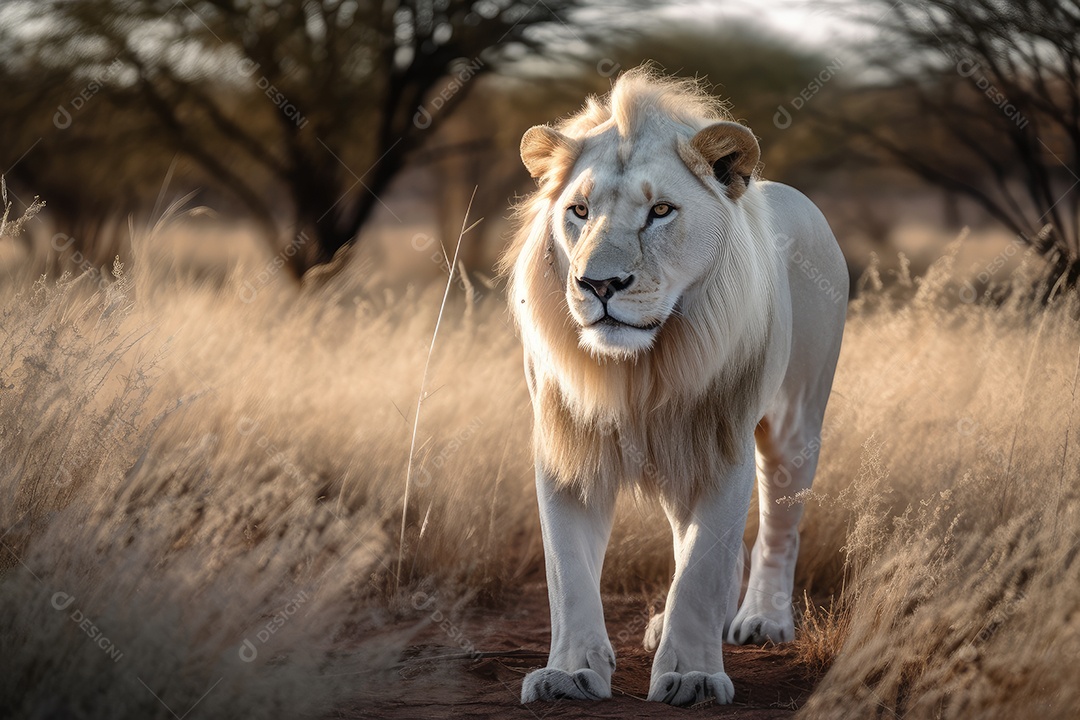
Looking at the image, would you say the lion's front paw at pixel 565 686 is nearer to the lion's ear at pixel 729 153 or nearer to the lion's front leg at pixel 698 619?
the lion's front leg at pixel 698 619

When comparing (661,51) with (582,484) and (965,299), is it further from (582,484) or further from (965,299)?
Answer: (582,484)

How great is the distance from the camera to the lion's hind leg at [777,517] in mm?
4680

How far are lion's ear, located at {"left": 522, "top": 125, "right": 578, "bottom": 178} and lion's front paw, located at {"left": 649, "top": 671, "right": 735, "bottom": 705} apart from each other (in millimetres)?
Result: 1618

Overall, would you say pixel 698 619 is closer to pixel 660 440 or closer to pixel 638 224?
pixel 660 440

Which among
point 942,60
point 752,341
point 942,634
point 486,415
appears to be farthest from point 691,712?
point 942,60

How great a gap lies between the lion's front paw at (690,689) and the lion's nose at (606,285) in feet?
3.86

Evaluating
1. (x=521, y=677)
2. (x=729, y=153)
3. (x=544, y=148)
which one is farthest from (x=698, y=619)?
(x=544, y=148)

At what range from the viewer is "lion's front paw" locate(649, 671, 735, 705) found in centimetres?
353

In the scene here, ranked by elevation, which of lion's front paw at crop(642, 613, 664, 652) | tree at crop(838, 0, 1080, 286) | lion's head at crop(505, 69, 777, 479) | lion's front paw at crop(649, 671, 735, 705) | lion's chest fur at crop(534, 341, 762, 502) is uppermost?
lion's head at crop(505, 69, 777, 479)

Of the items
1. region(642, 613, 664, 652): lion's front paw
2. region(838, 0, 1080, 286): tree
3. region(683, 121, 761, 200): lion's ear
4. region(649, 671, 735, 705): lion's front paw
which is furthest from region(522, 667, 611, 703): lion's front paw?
region(838, 0, 1080, 286): tree

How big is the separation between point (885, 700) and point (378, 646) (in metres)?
1.56

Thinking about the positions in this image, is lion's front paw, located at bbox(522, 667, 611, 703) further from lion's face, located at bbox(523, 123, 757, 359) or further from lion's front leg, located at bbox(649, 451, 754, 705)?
lion's face, located at bbox(523, 123, 757, 359)

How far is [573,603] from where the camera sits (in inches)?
141

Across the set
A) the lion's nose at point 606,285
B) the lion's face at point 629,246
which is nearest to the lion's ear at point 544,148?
the lion's face at point 629,246
